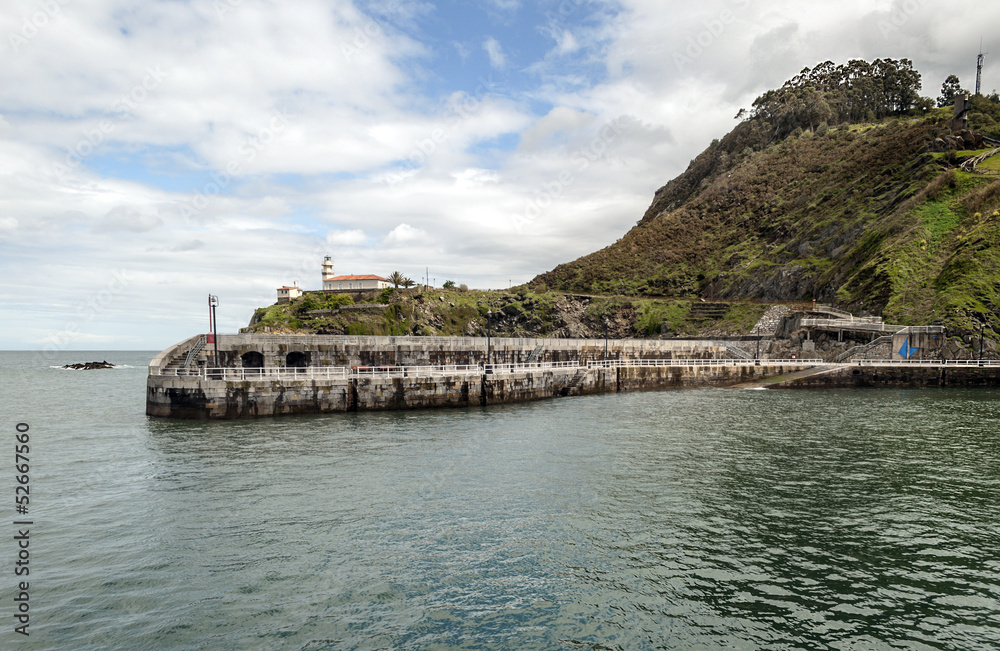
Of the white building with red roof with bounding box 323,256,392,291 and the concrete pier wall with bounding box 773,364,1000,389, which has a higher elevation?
the white building with red roof with bounding box 323,256,392,291

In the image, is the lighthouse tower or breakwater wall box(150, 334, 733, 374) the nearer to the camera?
breakwater wall box(150, 334, 733, 374)

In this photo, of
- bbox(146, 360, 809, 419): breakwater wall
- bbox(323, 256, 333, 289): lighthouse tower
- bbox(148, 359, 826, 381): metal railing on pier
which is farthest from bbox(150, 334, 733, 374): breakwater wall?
bbox(323, 256, 333, 289): lighthouse tower

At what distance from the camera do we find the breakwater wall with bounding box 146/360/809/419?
127 ft

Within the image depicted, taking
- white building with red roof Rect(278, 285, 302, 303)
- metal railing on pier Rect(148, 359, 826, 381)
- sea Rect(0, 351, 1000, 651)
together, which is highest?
white building with red roof Rect(278, 285, 302, 303)

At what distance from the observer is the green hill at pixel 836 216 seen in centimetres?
7569

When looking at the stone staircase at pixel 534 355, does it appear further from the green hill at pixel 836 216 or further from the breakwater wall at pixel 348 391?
the green hill at pixel 836 216

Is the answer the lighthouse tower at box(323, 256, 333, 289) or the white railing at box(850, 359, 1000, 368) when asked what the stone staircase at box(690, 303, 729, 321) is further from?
the lighthouse tower at box(323, 256, 333, 289)

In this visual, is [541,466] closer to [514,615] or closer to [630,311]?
[514,615]

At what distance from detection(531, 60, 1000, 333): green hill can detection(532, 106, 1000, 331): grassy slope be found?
303mm

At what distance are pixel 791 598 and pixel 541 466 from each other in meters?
13.8

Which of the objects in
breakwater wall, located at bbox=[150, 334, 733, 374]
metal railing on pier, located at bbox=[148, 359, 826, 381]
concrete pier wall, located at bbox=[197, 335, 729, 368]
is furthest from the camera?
concrete pier wall, located at bbox=[197, 335, 729, 368]

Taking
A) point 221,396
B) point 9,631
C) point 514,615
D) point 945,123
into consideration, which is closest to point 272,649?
point 514,615

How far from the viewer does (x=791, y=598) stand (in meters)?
13.3

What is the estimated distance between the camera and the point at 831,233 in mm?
109125
